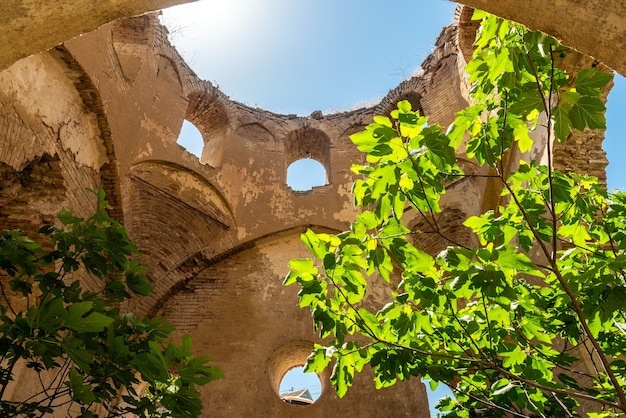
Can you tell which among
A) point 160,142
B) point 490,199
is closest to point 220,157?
point 160,142

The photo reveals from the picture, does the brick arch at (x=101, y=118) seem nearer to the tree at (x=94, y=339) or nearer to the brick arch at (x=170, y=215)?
the brick arch at (x=170, y=215)

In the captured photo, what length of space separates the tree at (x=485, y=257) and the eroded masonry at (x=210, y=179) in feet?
9.08

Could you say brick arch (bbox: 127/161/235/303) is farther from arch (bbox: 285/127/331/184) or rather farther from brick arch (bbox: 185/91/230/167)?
arch (bbox: 285/127/331/184)

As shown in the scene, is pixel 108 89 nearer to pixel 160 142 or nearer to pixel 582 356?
pixel 160 142

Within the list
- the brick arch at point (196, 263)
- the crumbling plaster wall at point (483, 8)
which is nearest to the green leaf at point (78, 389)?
the crumbling plaster wall at point (483, 8)

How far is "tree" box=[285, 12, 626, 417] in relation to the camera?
212cm

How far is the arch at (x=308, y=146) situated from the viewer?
36.5ft

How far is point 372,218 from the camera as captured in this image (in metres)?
2.51

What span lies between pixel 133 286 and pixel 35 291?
3.10 m

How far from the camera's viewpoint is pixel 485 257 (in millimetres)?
2127

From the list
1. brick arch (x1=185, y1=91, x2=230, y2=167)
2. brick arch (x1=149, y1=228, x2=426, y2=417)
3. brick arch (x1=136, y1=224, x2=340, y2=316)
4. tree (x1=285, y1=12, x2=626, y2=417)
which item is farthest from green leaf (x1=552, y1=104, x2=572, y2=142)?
brick arch (x1=185, y1=91, x2=230, y2=167)

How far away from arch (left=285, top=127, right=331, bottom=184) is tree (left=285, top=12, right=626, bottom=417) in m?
8.07

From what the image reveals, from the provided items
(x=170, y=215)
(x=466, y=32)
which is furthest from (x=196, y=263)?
(x=466, y=32)

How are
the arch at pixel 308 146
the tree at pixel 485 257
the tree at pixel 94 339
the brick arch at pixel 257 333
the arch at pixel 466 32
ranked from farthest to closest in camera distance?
the arch at pixel 308 146 < the arch at pixel 466 32 < the brick arch at pixel 257 333 < the tree at pixel 94 339 < the tree at pixel 485 257
